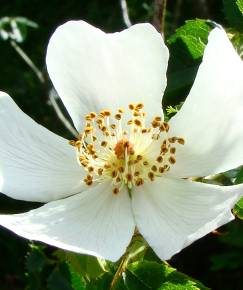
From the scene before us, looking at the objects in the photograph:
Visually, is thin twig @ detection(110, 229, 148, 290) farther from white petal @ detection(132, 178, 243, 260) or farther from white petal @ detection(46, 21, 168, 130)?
white petal @ detection(46, 21, 168, 130)

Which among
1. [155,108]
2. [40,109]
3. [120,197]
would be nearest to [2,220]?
[120,197]

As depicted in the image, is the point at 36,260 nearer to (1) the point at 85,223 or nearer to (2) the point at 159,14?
(1) the point at 85,223

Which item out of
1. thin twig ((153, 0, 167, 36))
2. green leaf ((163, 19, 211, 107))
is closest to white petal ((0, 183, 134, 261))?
green leaf ((163, 19, 211, 107))

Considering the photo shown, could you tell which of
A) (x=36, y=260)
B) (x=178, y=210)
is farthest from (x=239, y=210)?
(x=36, y=260)

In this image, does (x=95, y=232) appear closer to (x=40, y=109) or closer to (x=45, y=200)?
(x=45, y=200)

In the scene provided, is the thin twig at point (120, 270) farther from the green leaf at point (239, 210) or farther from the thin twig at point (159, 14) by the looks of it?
the thin twig at point (159, 14)

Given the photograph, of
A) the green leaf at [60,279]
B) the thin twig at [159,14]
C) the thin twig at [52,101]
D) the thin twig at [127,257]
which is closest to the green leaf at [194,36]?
the thin twig at [159,14]
